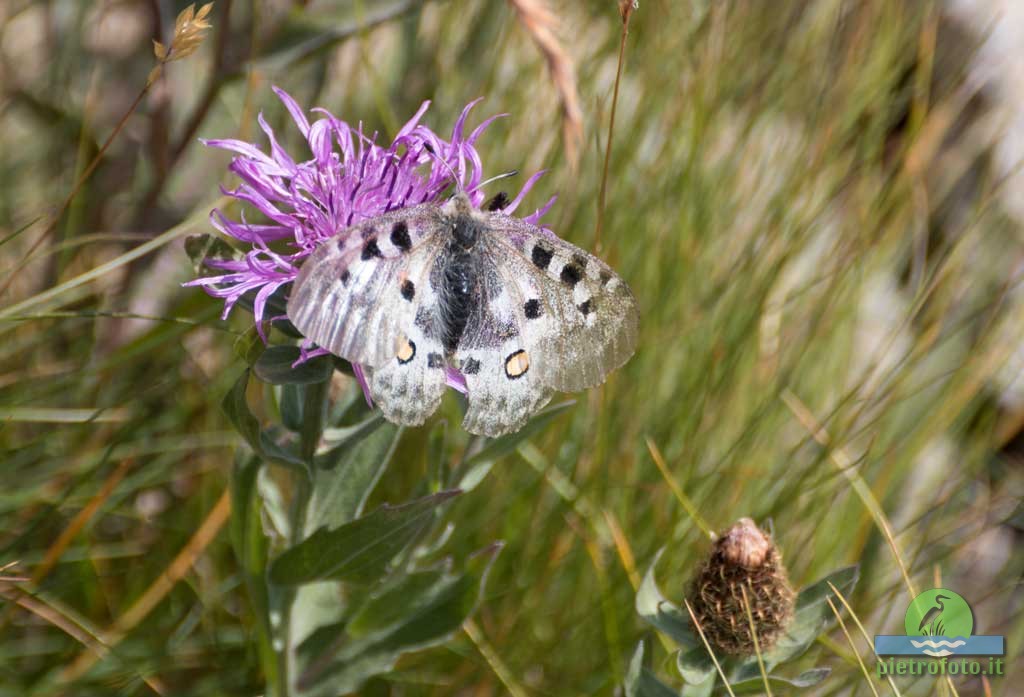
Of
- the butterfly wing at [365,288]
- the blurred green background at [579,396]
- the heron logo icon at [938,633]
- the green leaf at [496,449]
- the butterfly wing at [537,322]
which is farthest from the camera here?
the blurred green background at [579,396]

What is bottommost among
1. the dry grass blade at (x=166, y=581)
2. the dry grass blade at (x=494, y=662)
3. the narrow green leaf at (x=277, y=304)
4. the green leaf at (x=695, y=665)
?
the dry grass blade at (x=166, y=581)

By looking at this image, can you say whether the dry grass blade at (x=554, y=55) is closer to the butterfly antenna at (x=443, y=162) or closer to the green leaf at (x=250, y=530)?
the butterfly antenna at (x=443, y=162)

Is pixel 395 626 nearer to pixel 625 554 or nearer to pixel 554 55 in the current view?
pixel 625 554

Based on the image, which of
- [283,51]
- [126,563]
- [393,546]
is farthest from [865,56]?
[126,563]

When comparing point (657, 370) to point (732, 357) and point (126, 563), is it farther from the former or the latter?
point (126, 563)

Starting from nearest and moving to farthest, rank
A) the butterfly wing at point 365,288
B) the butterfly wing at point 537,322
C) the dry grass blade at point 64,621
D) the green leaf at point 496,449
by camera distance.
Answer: the butterfly wing at point 365,288 → the butterfly wing at point 537,322 → the green leaf at point 496,449 → the dry grass blade at point 64,621

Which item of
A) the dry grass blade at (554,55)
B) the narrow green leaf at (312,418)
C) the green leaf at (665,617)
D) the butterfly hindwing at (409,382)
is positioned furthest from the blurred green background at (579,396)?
the butterfly hindwing at (409,382)
